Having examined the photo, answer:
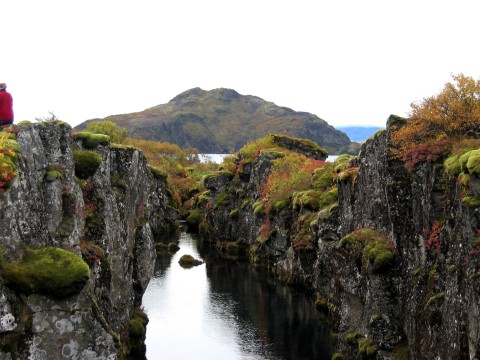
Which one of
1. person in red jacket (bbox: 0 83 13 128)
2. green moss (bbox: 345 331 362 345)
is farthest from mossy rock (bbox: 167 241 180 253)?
person in red jacket (bbox: 0 83 13 128)

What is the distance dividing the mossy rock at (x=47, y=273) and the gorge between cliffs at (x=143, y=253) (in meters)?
0.06

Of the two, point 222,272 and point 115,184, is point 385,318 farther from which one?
point 222,272

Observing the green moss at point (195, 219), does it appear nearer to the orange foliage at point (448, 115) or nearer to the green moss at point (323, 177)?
→ the green moss at point (323, 177)

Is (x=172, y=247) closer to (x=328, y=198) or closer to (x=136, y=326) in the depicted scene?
(x=328, y=198)

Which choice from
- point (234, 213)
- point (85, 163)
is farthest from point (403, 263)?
point (234, 213)

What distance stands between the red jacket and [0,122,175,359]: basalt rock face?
1.40m

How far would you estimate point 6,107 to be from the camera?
93.2ft

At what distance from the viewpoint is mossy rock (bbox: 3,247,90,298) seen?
2275cm

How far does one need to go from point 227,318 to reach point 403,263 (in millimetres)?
25130

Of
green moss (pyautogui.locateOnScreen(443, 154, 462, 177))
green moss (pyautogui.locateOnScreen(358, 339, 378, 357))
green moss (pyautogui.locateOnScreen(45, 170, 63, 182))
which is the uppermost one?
green moss (pyautogui.locateOnScreen(443, 154, 462, 177))

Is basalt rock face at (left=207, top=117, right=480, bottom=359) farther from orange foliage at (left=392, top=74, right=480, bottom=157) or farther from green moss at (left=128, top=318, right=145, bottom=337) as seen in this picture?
green moss at (left=128, top=318, right=145, bottom=337)

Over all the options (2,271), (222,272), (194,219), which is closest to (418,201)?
(2,271)

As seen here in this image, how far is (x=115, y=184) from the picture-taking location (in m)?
44.5

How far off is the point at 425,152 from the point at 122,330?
27.2 m
